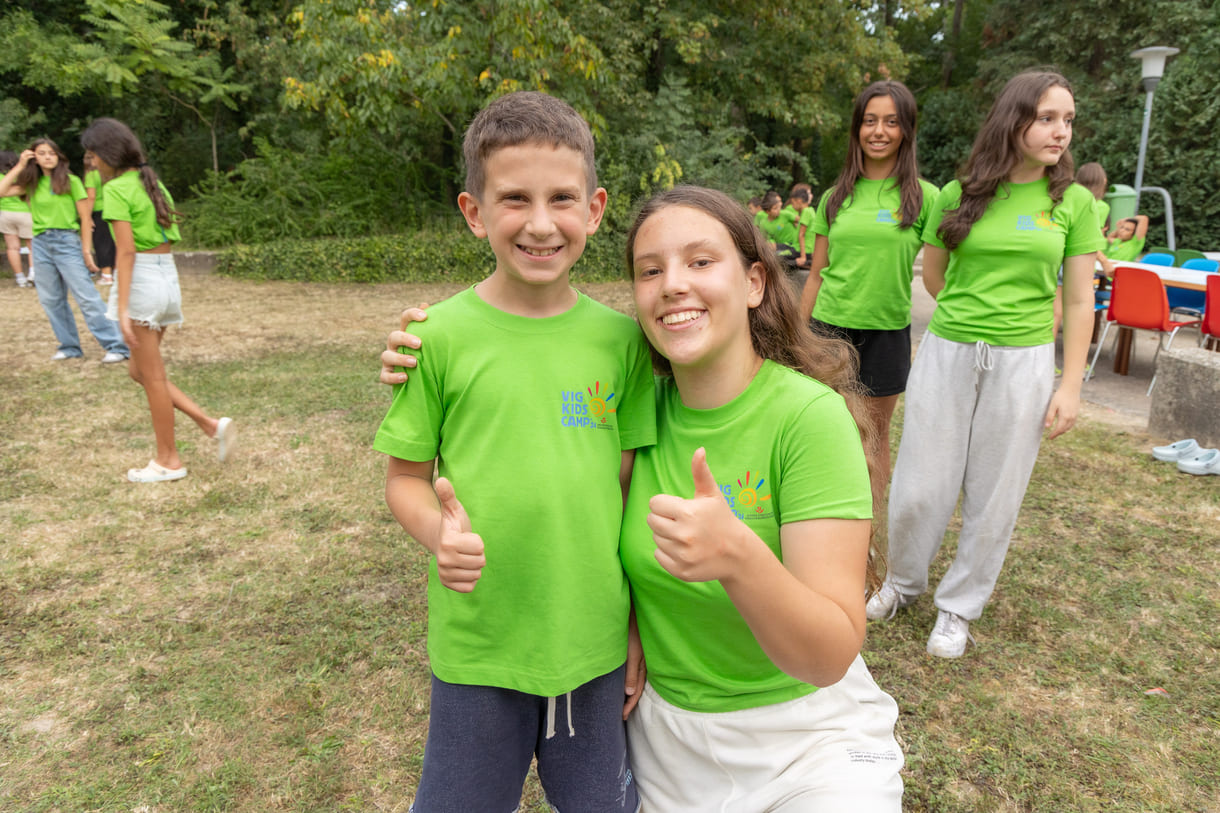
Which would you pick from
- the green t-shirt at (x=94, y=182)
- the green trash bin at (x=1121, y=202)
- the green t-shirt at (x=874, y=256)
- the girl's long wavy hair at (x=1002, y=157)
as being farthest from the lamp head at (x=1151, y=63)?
the green t-shirt at (x=94, y=182)

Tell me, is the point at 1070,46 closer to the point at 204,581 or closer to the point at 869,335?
the point at 869,335

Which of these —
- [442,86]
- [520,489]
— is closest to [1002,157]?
[520,489]

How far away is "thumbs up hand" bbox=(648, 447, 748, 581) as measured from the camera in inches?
42.6

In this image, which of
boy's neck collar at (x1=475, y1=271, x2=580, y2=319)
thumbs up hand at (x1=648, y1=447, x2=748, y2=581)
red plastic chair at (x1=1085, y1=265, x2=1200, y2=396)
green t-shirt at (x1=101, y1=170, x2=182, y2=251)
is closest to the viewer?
thumbs up hand at (x1=648, y1=447, x2=748, y2=581)

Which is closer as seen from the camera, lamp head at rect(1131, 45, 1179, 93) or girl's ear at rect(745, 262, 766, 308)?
girl's ear at rect(745, 262, 766, 308)

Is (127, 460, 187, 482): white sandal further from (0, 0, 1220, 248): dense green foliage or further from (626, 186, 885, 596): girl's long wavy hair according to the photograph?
(0, 0, 1220, 248): dense green foliage

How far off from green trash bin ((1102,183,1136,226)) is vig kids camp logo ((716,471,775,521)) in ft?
37.0

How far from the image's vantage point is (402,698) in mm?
2865

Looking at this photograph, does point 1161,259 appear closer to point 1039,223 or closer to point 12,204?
point 1039,223

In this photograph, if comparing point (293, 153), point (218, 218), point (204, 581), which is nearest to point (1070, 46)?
point (293, 153)

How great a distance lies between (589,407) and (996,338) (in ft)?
6.55

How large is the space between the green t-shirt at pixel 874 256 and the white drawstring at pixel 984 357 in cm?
66

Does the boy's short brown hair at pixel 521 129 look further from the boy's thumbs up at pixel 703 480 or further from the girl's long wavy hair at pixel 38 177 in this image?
the girl's long wavy hair at pixel 38 177

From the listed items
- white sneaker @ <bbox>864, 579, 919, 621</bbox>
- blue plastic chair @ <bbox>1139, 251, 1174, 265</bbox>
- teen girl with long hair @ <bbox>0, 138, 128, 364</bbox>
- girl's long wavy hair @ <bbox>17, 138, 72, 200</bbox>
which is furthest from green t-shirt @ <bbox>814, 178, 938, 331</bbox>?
blue plastic chair @ <bbox>1139, 251, 1174, 265</bbox>
